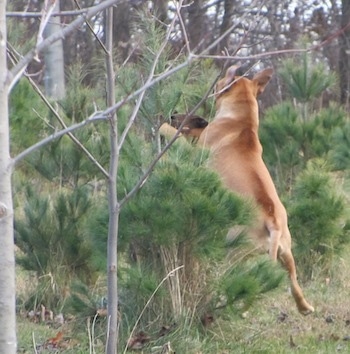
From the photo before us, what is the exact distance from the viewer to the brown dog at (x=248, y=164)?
611 centimetres

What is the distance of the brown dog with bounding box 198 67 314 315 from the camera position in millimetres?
6109

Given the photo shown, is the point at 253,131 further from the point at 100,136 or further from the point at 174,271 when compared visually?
the point at 174,271

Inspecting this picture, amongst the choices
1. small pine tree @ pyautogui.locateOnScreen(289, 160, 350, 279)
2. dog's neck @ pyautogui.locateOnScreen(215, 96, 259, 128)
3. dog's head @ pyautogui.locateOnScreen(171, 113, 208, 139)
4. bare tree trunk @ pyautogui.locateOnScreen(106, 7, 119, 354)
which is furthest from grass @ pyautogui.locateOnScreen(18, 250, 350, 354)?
dog's neck @ pyautogui.locateOnScreen(215, 96, 259, 128)

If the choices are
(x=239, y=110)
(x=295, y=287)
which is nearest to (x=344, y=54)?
(x=239, y=110)

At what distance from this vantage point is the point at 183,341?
16.9ft

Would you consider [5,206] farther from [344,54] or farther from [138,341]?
[344,54]

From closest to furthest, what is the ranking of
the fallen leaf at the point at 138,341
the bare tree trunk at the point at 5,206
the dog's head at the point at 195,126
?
the bare tree trunk at the point at 5,206
the fallen leaf at the point at 138,341
the dog's head at the point at 195,126

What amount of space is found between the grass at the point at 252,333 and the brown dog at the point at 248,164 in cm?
21

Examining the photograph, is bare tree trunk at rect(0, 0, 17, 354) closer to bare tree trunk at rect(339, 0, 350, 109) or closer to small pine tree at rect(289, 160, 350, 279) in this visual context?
small pine tree at rect(289, 160, 350, 279)

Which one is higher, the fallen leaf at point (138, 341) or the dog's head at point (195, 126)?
the dog's head at point (195, 126)

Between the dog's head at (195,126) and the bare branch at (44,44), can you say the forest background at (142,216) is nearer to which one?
the bare branch at (44,44)

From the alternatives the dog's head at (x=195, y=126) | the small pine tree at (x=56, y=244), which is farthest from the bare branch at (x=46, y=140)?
the dog's head at (x=195, y=126)

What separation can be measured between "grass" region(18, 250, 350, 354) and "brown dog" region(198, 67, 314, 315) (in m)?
0.21

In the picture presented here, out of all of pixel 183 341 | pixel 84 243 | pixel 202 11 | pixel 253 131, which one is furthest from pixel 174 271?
pixel 202 11
